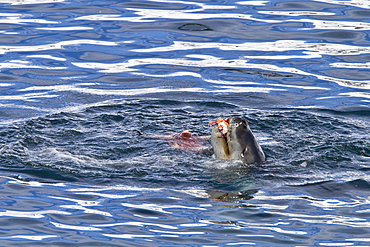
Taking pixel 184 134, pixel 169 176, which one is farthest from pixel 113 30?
pixel 169 176

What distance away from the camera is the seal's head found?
766 cm

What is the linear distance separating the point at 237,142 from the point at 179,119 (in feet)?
7.66

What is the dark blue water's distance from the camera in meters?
6.62

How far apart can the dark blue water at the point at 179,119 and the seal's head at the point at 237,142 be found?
128 millimetres

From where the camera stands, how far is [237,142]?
25.2 ft

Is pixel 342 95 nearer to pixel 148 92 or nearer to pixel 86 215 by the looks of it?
pixel 148 92

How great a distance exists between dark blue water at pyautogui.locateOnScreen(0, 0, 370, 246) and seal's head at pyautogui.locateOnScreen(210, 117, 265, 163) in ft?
0.42

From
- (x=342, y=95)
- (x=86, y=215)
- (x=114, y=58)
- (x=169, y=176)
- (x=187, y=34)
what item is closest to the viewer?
(x=86, y=215)

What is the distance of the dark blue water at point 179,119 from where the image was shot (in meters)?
6.62

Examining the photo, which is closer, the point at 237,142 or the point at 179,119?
the point at 237,142

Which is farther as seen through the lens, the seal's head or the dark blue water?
the seal's head

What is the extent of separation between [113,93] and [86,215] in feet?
15.9

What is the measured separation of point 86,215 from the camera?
22.2 feet

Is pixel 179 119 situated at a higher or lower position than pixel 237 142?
lower
